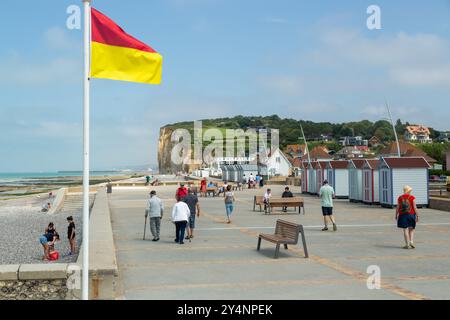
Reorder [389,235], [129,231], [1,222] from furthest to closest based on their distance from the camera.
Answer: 1. [1,222]
2. [129,231]
3. [389,235]

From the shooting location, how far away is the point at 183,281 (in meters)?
8.89

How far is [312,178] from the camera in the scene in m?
37.4

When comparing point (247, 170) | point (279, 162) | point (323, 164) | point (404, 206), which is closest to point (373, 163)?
point (323, 164)

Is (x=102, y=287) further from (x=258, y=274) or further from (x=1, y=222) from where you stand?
(x=1, y=222)

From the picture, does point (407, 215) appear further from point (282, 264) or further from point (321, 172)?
point (321, 172)

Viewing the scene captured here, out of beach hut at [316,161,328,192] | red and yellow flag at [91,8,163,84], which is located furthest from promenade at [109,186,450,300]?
beach hut at [316,161,328,192]

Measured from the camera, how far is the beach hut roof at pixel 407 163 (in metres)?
24.9

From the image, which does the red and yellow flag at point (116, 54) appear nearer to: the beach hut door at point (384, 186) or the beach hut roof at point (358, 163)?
the beach hut door at point (384, 186)

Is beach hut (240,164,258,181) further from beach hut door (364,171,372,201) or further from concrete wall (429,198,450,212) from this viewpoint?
concrete wall (429,198,450,212)

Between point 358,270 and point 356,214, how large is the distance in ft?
41.3

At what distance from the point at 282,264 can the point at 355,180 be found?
65.5 ft

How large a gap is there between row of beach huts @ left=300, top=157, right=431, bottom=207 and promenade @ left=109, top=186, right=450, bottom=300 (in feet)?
23.8

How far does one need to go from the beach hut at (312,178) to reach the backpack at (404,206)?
24160 mm

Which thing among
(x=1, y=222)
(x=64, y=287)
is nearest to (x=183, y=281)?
(x=64, y=287)
